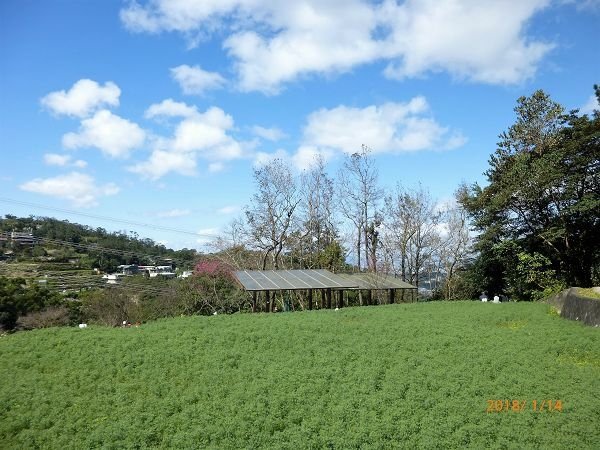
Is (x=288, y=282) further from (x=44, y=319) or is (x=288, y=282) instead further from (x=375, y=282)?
(x=44, y=319)

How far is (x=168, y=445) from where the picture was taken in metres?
5.06

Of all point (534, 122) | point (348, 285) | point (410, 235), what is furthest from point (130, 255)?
point (534, 122)

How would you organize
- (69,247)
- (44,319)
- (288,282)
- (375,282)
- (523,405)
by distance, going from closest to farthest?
1. (523,405)
2. (288,282)
3. (44,319)
4. (375,282)
5. (69,247)

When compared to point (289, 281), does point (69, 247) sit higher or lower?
higher

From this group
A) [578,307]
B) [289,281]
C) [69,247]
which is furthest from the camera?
[69,247]

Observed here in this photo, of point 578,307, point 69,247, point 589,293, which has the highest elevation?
point 69,247

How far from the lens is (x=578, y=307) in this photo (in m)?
11.2

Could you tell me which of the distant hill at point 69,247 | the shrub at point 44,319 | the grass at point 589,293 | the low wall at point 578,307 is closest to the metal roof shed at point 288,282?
the low wall at point 578,307

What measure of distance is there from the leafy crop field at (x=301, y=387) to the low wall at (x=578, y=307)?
71 cm

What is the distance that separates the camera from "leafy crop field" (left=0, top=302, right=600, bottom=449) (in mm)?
5156

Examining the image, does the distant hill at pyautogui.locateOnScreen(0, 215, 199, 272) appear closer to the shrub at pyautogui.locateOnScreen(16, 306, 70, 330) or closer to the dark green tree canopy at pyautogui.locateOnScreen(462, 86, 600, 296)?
the shrub at pyautogui.locateOnScreen(16, 306, 70, 330)

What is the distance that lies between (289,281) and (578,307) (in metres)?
9.17

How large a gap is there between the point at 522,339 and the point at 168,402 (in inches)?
283

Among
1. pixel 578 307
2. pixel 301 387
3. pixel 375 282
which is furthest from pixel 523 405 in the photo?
pixel 375 282
